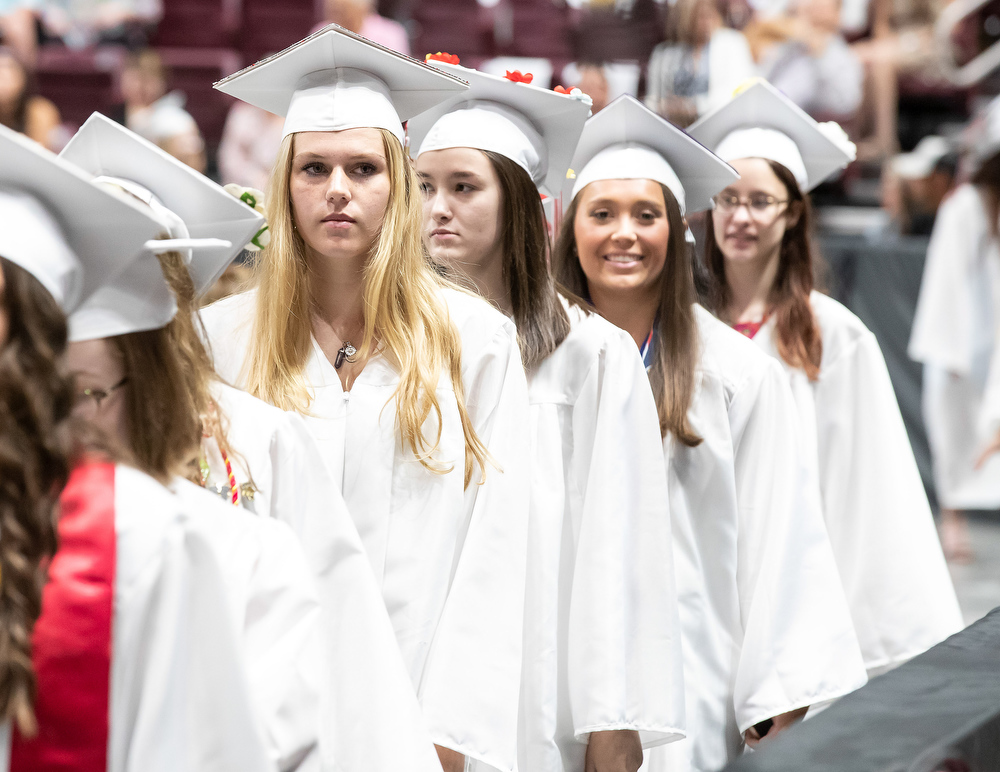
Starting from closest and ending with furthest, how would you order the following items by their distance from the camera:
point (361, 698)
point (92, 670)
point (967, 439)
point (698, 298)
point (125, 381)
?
point (92, 670) → point (125, 381) → point (361, 698) → point (698, 298) → point (967, 439)

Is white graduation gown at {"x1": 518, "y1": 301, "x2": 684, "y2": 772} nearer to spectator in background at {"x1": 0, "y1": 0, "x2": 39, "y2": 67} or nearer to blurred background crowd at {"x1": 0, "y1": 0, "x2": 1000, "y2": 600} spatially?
blurred background crowd at {"x1": 0, "y1": 0, "x2": 1000, "y2": 600}

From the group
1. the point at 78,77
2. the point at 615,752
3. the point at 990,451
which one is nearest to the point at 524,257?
the point at 615,752

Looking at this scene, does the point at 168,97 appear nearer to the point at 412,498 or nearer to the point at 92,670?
the point at 412,498

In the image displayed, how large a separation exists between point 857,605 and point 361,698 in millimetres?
2091

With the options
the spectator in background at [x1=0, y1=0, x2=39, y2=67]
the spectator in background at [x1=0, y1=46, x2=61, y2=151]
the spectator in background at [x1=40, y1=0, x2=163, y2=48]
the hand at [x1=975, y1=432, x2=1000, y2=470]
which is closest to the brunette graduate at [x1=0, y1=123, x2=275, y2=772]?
the hand at [x1=975, y1=432, x2=1000, y2=470]

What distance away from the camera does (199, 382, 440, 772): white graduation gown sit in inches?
68.6

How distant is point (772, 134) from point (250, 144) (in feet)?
17.2

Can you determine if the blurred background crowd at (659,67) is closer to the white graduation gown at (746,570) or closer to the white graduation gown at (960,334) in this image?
the white graduation gown at (960,334)

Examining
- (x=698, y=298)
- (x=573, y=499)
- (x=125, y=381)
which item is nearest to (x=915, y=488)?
(x=698, y=298)

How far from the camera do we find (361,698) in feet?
5.79

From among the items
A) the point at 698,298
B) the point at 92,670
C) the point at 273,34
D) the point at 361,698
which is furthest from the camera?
the point at 273,34

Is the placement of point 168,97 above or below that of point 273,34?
below

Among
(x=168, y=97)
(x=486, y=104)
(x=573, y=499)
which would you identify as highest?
(x=168, y=97)

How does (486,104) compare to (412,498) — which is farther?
(486,104)
